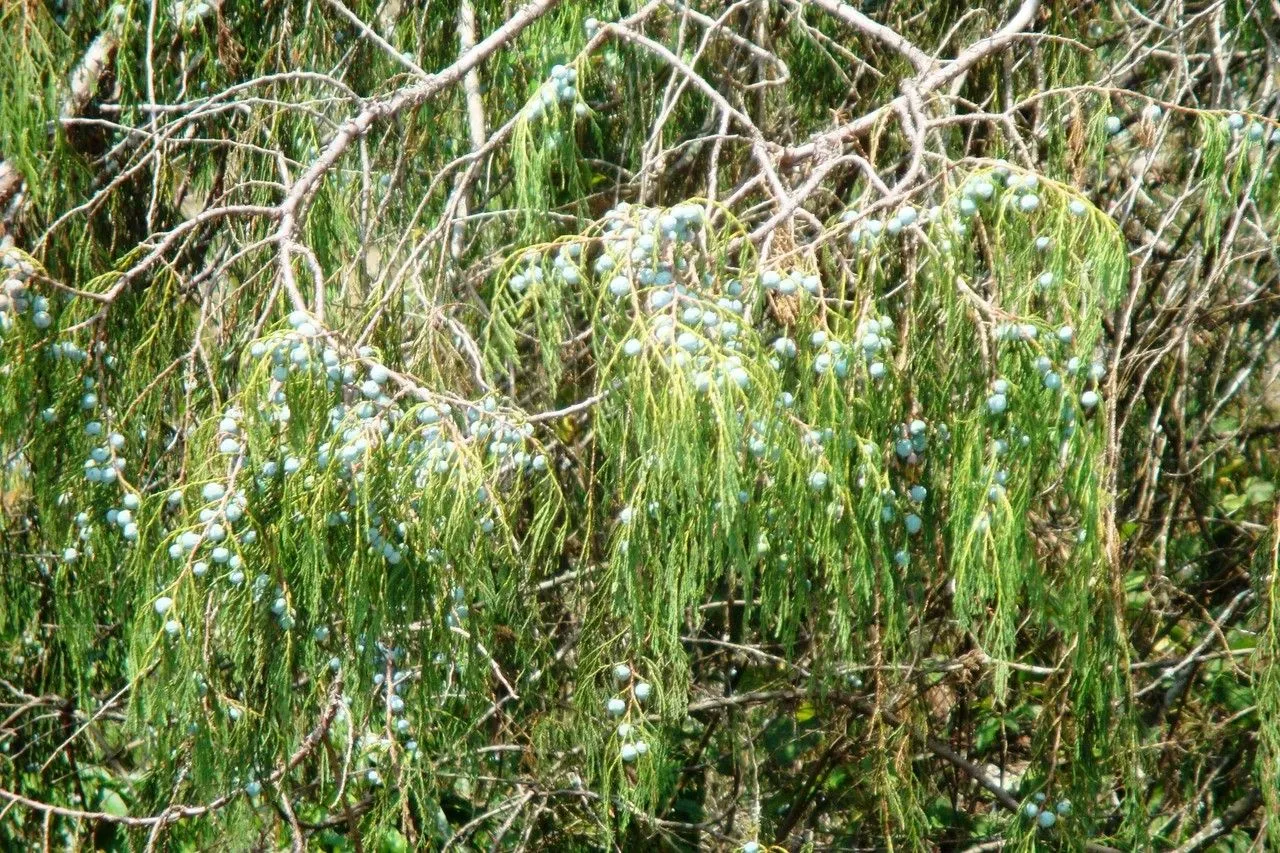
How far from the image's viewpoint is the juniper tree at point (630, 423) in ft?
5.77

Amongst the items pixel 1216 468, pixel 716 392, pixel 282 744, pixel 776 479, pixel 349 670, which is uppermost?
pixel 716 392

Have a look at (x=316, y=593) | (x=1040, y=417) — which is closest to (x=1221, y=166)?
(x=1040, y=417)

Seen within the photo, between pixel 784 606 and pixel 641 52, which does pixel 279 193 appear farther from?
pixel 784 606

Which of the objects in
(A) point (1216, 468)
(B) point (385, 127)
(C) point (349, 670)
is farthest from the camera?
(A) point (1216, 468)

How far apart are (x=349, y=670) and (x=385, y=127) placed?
112 cm

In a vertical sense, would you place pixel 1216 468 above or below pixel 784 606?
below

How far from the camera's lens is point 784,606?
1.76m

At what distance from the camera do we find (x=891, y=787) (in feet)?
8.05

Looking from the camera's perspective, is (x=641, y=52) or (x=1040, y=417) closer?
(x=1040, y=417)

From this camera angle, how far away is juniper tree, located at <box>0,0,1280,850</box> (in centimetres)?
176

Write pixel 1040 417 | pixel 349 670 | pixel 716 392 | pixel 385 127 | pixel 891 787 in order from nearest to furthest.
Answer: pixel 716 392 → pixel 1040 417 → pixel 349 670 → pixel 891 787 → pixel 385 127

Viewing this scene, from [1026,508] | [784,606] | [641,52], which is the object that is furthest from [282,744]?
[641,52]

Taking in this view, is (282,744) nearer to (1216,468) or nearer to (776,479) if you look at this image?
(776,479)

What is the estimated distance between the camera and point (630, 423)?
68.9 inches
